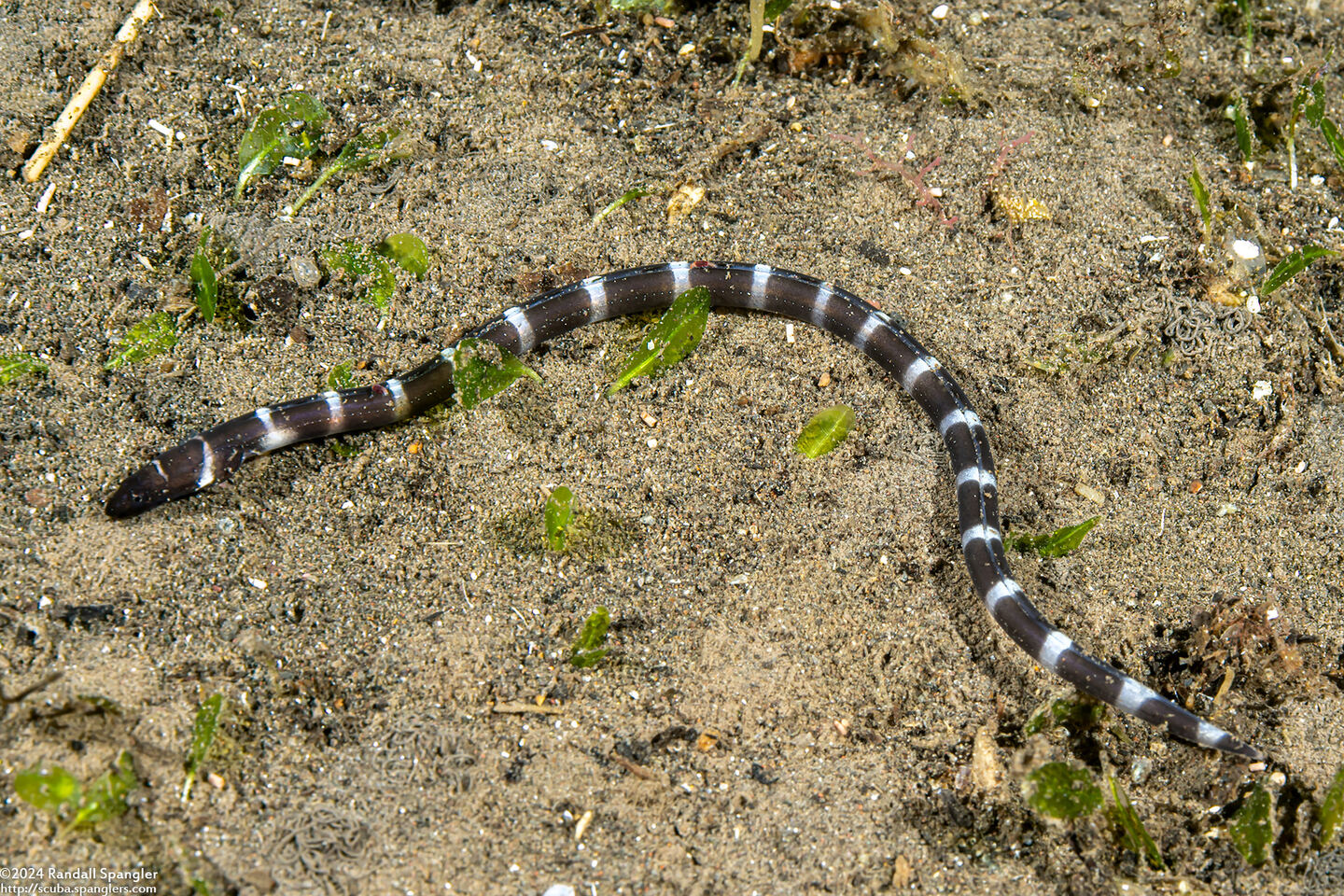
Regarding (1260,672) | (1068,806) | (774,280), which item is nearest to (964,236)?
(774,280)

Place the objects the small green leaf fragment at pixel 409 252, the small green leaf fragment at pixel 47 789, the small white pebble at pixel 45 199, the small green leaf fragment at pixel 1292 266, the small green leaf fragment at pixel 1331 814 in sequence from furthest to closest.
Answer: the small white pebble at pixel 45 199 → the small green leaf fragment at pixel 409 252 → the small green leaf fragment at pixel 1292 266 → the small green leaf fragment at pixel 1331 814 → the small green leaf fragment at pixel 47 789

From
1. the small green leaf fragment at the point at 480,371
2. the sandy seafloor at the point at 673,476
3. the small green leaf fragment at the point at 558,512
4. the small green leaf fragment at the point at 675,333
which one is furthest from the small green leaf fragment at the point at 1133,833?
the small green leaf fragment at the point at 480,371

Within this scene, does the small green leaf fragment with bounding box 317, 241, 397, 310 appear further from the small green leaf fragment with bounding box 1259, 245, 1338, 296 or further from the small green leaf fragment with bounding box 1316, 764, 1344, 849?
the small green leaf fragment with bounding box 1316, 764, 1344, 849

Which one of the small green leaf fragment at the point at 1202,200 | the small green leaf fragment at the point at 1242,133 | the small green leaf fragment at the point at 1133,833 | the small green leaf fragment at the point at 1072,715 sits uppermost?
the small green leaf fragment at the point at 1242,133

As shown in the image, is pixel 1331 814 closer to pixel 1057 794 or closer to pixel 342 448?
pixel 1057 794

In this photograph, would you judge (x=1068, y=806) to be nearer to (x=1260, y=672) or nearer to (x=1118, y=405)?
(x=1260, y=672)

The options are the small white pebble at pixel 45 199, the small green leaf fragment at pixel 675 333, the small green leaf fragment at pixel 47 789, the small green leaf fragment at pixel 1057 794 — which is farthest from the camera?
the small white pebble at pixel 45 199

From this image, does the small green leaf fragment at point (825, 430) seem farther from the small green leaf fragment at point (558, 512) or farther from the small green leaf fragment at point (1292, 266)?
the small green leaf fragment at point (1292, 266)
